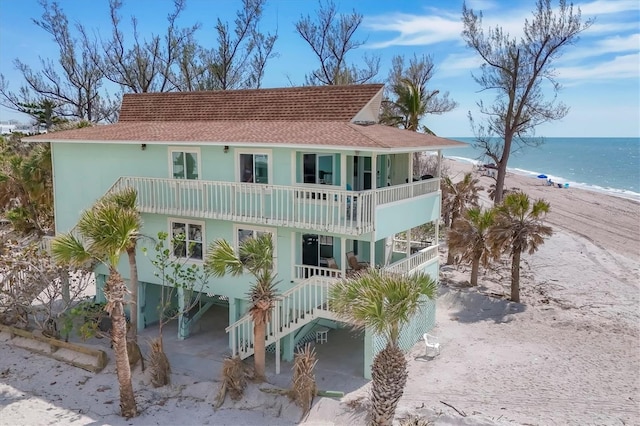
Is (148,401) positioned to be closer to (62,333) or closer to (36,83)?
(62,333)

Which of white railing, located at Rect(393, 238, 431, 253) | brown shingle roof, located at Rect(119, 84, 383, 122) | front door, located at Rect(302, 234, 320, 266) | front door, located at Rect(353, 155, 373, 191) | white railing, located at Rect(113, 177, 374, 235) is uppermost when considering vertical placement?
brown shingle roof, located at Rect(119, 84, 383, 122)

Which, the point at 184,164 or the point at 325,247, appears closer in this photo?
the point at 325,247

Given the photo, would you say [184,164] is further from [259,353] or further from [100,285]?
[259,353]

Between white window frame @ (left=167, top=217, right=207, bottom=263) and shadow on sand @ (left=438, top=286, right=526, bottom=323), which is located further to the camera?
shadow on sand @ (left=438, top=286, right=526, bottom=323)

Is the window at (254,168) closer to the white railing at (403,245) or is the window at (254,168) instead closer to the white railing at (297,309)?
the white railing at (297,309)

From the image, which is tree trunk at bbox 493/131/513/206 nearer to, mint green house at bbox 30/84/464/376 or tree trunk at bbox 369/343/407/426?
mint green house at bbox 30/84/464/376

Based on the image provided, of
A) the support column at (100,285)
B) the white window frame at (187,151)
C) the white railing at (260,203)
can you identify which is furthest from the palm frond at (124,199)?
the support column at (100,285)

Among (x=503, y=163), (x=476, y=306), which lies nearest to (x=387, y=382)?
(x=476, y=306)

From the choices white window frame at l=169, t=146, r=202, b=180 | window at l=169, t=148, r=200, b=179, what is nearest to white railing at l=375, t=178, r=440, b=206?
white window frame at l=169, t=146, r=202, b=180
